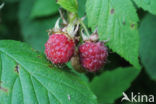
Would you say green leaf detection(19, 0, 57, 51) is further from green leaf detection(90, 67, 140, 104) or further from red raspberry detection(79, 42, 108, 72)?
red raspberry detection(79, 42, 108, 72)

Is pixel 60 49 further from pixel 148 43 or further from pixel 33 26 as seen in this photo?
pixel 33 26

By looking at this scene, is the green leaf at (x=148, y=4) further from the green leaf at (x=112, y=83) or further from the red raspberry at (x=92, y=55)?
the green leaf at (x=112, y=83)

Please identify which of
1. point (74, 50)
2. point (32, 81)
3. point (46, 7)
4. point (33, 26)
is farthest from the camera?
point (33, 26)

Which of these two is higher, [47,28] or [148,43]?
[47,28]

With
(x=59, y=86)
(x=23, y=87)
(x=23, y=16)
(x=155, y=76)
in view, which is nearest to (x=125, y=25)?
(x=59, y=86)

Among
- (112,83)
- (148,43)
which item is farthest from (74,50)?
(148,43)
